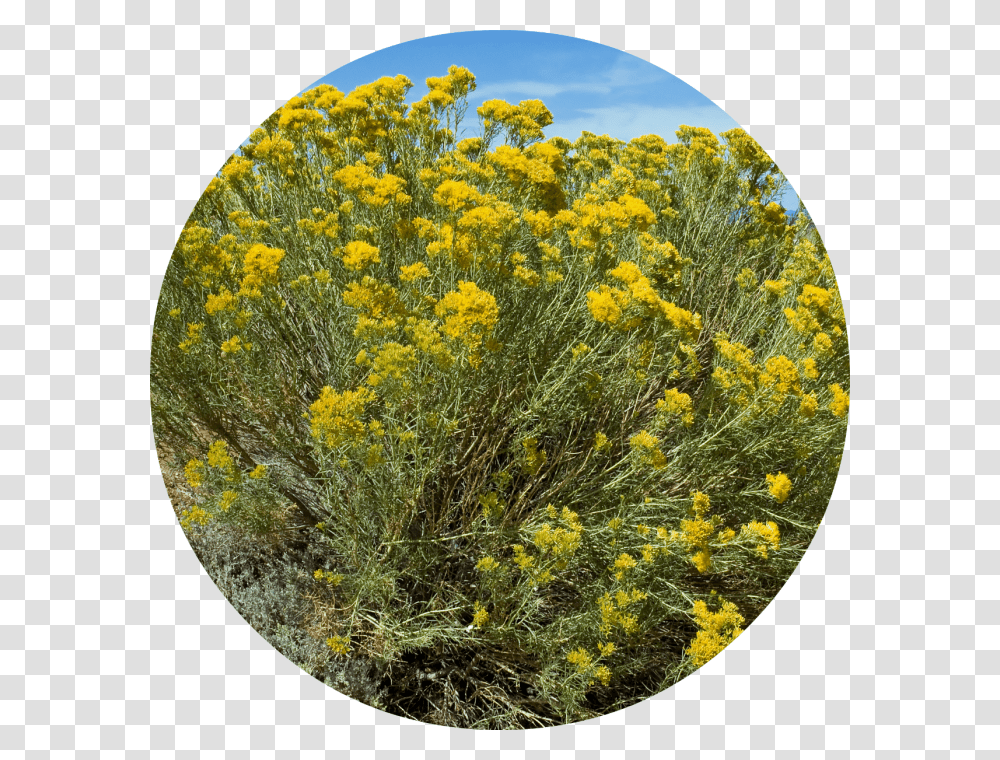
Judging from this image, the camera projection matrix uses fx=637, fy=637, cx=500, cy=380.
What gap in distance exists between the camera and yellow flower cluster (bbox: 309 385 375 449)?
7.10ft

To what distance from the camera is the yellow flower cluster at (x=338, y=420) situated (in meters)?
2.16

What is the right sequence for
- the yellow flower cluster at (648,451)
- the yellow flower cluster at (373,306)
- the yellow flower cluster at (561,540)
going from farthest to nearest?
1. the yellow flower cluster at (648,451)
2. the yellow flower cluster at (373,306)
3. the yellow flower cluster at (561,540)

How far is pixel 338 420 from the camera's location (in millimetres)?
2162

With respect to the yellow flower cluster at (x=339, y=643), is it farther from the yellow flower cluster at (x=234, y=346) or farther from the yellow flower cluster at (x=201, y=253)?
the yellow flower cluster at (x=201, y=253)

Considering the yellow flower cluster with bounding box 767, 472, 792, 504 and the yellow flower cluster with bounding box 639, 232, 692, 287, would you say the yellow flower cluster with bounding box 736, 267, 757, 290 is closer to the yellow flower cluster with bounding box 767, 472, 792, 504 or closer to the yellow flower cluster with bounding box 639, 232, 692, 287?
the yellow flower cluster with bounding box 639, 232, 692, 287

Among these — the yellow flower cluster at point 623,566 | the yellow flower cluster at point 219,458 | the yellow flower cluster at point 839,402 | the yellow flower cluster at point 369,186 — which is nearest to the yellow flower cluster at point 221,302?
the yellow flower cluster at point 219,458

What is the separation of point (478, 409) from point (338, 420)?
871mm

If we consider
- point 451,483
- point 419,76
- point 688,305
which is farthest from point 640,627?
point 419,76

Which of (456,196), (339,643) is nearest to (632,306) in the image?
(456,196)

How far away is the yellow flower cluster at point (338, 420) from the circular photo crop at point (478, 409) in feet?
0.03

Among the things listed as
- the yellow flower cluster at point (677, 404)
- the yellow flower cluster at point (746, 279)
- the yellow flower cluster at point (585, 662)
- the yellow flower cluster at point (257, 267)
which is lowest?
the yellow flower cluster at point (585, 662)

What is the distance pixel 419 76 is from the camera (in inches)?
131

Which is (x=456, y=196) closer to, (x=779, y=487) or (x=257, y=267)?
(x=257, y=267)

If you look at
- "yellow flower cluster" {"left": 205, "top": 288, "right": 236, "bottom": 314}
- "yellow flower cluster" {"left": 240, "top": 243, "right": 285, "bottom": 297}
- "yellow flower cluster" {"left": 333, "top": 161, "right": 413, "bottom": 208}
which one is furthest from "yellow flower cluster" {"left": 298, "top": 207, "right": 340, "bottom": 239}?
"yellow flower cluster" {"left": 205, "top": 288, "right": 236, "bottom": 314}
